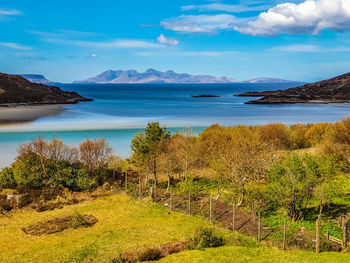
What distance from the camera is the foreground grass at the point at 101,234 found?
15289 mm

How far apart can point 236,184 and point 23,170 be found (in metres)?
16.4

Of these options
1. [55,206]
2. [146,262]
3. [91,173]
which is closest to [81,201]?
[55,206]

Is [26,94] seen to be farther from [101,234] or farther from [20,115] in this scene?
[101,234]

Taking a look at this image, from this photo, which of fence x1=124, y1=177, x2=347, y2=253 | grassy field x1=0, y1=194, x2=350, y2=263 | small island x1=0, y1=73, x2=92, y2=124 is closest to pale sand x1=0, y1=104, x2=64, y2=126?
small island x1=0, y1=73, x2=92, y2=124

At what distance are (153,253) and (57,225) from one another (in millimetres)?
7130

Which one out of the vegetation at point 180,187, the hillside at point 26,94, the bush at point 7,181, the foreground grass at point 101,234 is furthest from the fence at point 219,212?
the hillside at point 26,94

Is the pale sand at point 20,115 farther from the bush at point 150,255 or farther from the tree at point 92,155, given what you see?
the bush at point 150,255

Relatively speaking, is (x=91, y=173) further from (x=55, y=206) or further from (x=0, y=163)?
(x=0, y=163)

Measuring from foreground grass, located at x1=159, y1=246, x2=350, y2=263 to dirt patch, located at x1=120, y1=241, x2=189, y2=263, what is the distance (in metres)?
0.40

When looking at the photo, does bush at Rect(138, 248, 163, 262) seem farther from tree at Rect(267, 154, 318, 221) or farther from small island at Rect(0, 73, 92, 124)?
small island at Rect(0, 73, 92, 124)

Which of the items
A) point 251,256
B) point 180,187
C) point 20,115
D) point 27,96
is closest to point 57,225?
point 180,187

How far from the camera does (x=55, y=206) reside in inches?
870

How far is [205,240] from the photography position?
1557 cm

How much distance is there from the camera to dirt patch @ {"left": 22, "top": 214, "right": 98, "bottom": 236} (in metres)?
18.0
